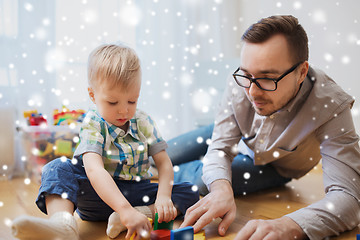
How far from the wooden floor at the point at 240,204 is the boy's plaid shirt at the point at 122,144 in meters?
0.20

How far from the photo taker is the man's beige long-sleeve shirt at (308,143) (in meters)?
1.03

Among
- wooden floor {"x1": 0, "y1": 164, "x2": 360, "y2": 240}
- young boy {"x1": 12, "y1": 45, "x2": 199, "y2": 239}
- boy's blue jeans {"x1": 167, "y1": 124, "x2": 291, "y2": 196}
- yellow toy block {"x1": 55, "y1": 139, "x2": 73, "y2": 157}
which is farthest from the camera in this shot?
yellow toy block {"x1": 55, "y1": 139, "x2": 73, "y2": 157}

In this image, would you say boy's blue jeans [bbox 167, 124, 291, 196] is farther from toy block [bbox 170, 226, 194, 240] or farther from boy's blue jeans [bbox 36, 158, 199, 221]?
toy block [bbox 170, 226, 194, 240]

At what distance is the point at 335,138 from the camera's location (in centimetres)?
117

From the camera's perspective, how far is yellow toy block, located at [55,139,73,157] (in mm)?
1807

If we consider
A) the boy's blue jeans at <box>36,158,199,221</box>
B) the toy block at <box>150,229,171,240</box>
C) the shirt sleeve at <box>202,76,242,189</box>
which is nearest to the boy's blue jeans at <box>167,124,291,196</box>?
the shirt sleeve at <box>202,76,242,189</box>

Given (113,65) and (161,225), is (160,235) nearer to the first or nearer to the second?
(161,225)

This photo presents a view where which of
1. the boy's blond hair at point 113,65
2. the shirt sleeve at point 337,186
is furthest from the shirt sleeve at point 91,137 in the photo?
the shirt sleeve at point 337,186

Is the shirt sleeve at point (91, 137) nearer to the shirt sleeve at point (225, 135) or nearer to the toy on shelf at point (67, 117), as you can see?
the shirt sleeve at point (225, 135)

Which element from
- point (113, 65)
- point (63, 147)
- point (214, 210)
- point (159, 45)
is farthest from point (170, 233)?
point (159, 45)

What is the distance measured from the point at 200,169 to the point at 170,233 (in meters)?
0.67

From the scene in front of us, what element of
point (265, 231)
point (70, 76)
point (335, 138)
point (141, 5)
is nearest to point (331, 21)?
point (141, 5)

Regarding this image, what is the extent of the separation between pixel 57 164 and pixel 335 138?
87 centimetres

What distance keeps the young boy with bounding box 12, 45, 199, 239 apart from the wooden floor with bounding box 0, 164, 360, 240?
0.33 feet
